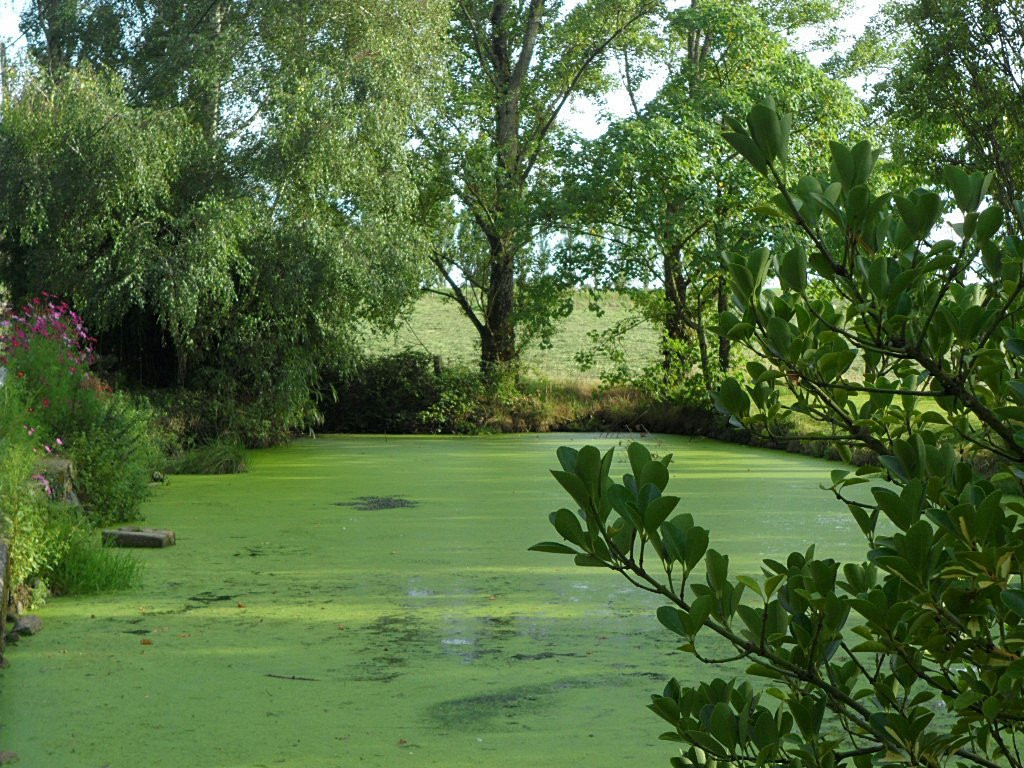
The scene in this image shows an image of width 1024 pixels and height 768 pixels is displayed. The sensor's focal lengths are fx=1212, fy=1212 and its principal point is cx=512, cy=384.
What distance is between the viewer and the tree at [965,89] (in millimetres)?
9453

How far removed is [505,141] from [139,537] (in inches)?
410

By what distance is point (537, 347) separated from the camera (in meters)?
15.1

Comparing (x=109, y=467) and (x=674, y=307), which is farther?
(x=674, y=307)

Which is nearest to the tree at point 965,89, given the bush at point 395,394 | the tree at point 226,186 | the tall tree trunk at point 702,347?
the tall tree trunk at point 702,347

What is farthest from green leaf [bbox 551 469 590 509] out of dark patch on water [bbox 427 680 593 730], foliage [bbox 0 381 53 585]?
foliage [bbox 0 381 53 585]

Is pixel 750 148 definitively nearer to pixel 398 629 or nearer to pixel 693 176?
pixel 398 629

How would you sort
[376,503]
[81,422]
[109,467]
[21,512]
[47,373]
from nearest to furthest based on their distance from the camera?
[21,512]
[109,467]
[47,373]
[81,422]
[376,503]

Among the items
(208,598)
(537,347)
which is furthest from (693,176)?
(208,598)

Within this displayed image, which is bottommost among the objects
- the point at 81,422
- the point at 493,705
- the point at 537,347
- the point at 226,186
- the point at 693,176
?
the point at 493,705

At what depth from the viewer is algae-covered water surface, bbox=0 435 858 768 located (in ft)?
10.0

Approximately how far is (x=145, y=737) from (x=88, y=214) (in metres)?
7.33

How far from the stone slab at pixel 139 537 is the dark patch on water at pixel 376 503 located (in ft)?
5.06

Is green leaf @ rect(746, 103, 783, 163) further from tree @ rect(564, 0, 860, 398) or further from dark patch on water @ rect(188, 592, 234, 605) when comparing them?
tree @ rect(564, 0, 860, 398)

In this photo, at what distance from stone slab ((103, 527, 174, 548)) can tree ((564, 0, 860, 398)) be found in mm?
7667
